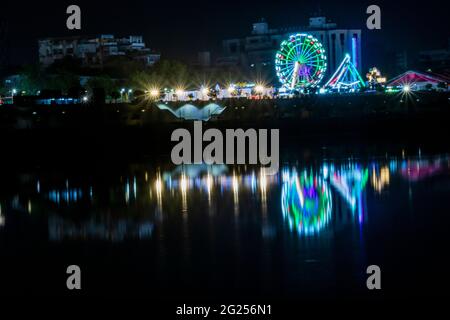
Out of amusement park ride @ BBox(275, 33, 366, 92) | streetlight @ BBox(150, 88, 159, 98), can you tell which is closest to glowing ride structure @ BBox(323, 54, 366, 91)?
amusement park ride @ BBox(275, 33, 366, 92)

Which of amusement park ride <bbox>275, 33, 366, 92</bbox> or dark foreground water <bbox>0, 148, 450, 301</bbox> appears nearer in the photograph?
dark foreground water <bbox>0, 148, 450, 301</bbox>

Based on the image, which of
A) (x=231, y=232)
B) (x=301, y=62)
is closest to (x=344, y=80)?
(x=301, y=62)

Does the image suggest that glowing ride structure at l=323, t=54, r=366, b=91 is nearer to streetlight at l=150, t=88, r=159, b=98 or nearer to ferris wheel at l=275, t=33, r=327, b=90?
ferris wheel at l=275, t=33, r=327, b=90

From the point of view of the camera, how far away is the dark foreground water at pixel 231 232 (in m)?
10.6

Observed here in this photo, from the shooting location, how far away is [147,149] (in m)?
29.1

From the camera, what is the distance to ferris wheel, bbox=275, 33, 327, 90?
50031mm

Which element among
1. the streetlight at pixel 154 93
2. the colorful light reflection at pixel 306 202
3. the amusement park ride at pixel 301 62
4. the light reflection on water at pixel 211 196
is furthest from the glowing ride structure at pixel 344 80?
the colorful light reflection at pixel 306 202

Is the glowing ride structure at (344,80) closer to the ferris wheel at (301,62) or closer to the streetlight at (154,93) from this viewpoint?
the ferris wheel at (301,62)

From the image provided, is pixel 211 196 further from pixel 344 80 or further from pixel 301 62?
A: pixel 344 80

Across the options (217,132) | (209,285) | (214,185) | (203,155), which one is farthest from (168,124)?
(209,285)

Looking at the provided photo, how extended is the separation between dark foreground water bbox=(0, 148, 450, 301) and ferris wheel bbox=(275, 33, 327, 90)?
28086 millimetres

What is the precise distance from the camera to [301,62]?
5047cm

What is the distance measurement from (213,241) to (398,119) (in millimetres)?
26577

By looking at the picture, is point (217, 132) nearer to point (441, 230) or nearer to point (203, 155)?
point (203, 155)
